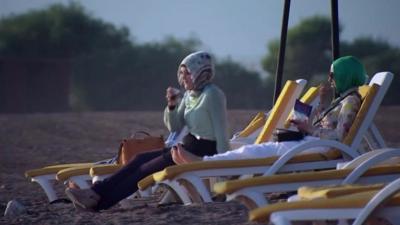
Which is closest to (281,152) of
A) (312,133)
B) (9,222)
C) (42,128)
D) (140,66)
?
(312,133)

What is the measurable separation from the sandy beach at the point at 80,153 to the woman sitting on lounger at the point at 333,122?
38 centimetres

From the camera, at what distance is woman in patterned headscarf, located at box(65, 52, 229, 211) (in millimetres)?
8781

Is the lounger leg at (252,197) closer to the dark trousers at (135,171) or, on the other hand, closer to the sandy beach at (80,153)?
the sandy beach at (80,153)

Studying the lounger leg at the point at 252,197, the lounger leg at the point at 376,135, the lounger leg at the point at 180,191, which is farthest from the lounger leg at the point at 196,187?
the lounger leg at the point at 376,135

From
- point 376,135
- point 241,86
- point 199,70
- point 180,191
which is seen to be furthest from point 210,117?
point 241,86

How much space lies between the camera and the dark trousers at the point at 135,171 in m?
8.79

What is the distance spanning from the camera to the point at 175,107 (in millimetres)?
9469

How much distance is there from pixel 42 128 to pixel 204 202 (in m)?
14.1

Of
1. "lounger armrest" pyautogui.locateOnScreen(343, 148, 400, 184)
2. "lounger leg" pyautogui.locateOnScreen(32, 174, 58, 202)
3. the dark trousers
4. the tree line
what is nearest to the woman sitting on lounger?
the dark trousers

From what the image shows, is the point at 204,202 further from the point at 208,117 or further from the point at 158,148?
the point at 158,148

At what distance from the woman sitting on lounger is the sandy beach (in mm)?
375

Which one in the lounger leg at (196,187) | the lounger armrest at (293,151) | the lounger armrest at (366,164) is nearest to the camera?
the lounger armrest at (366,164)

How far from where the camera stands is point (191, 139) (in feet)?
29.2

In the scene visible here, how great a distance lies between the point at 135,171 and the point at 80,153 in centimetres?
867
